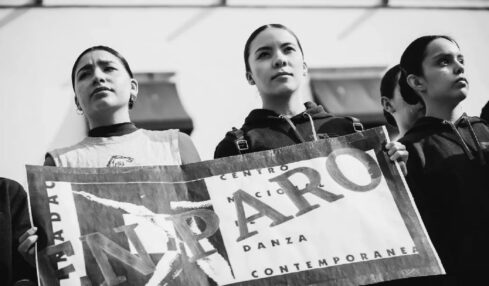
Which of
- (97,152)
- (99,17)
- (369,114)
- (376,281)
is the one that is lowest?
(376,281)

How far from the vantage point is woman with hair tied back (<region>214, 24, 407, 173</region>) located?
338 cm

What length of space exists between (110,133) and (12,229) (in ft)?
1.70

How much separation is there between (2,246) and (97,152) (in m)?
0.50

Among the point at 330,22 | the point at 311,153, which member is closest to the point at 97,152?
the point at 311,153

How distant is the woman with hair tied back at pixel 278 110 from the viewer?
3.38 meters

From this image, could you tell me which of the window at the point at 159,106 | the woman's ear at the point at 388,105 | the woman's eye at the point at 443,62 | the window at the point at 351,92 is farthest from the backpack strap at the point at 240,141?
the window at the point at 351,92

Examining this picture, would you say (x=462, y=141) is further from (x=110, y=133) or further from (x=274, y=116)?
(x=110, y=133)

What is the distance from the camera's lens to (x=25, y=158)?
786 centimetres

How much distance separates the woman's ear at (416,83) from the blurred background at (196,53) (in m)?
4.29

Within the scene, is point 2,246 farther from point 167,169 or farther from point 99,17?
point 99,17

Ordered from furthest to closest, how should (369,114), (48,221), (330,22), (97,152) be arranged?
(330,22) → (369,114) → (97,152) → (48,221)

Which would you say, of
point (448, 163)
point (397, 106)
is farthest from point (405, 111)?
point (448, 163)

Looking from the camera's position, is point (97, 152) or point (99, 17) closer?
point (97, 152)

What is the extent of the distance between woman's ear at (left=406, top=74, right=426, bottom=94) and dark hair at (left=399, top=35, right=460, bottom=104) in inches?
0.8
